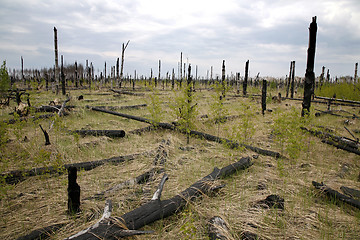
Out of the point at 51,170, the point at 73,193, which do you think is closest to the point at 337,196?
the point at 73,193

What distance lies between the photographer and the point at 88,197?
10.7 ft

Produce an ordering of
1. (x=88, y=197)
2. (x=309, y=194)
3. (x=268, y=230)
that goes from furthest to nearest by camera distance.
→ 1. (x=309, y=194)
2. (x=88, y=197)
3. (x=268, y=230)

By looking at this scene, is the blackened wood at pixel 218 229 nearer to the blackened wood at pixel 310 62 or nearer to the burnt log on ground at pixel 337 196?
the burnt log on ground at pixel 337 196

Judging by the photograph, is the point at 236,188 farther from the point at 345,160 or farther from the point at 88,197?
the point at 345,160

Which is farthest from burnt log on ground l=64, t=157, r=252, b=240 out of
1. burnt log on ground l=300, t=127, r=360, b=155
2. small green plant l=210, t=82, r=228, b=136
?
burnt log on ground l=300, t=127, r=360, b=155

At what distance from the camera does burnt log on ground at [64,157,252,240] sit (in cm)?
218

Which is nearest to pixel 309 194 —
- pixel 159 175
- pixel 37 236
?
pixel 159 175

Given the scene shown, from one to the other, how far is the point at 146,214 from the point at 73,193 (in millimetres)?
1160

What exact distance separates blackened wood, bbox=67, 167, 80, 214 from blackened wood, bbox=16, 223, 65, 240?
31cm

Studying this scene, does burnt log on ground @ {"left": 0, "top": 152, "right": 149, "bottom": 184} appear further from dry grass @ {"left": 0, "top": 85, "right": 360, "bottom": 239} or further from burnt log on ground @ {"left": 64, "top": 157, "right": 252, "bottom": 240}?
burnt log on ground @ {"left": 64, "top": 157, "right": 252, "bottom": 240}

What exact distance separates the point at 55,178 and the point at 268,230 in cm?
398

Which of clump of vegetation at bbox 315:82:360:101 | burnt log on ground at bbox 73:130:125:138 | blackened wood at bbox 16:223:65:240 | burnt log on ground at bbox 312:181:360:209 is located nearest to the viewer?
blackened wood at bbox 16:223:65:240

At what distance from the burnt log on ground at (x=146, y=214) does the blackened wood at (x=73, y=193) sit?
0.79m

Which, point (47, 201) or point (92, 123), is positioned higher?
point (92, 123)
